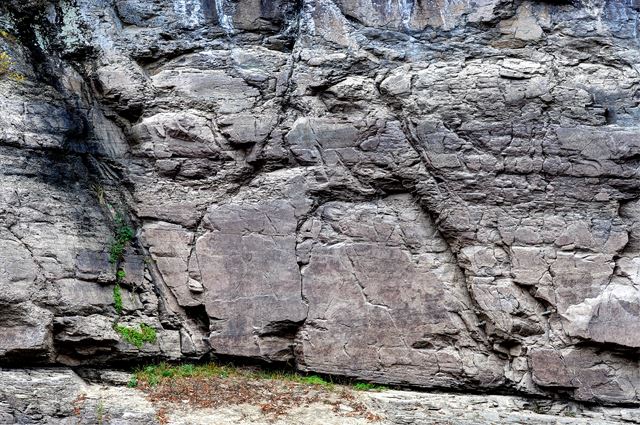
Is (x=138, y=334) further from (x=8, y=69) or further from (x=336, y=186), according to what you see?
(x=8, y=69)

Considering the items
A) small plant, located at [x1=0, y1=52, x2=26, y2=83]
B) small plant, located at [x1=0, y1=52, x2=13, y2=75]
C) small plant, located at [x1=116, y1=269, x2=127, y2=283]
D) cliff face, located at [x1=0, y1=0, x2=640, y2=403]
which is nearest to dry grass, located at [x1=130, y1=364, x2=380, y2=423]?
cliff face, located at [x1=0, y1=0, x2=640, y2=403]

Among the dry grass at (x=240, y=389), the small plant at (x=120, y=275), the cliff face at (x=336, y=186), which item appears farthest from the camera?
the small plant at (x=120, y=275)

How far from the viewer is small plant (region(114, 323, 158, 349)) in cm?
840

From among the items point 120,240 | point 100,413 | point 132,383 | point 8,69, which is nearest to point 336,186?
point 120,240

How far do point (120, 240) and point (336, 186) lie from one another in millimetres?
2636

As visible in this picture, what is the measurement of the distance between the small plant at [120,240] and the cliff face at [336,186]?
3 centimetres

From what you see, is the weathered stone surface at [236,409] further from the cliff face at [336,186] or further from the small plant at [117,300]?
the small plant at [117,300]

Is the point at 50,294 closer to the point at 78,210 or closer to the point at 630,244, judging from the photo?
the point at 78,210

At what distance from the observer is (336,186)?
8.59m

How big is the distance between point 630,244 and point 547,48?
2.40 metres

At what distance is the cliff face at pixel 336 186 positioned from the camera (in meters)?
8.16

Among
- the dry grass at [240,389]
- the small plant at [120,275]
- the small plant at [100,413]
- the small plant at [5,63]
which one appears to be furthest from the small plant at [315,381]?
the small plant at [5,63]

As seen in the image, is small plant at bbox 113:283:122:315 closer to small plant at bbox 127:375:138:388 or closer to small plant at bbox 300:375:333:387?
small plant at bbox 127:375:138:388

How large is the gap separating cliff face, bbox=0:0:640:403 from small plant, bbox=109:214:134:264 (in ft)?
0.11
